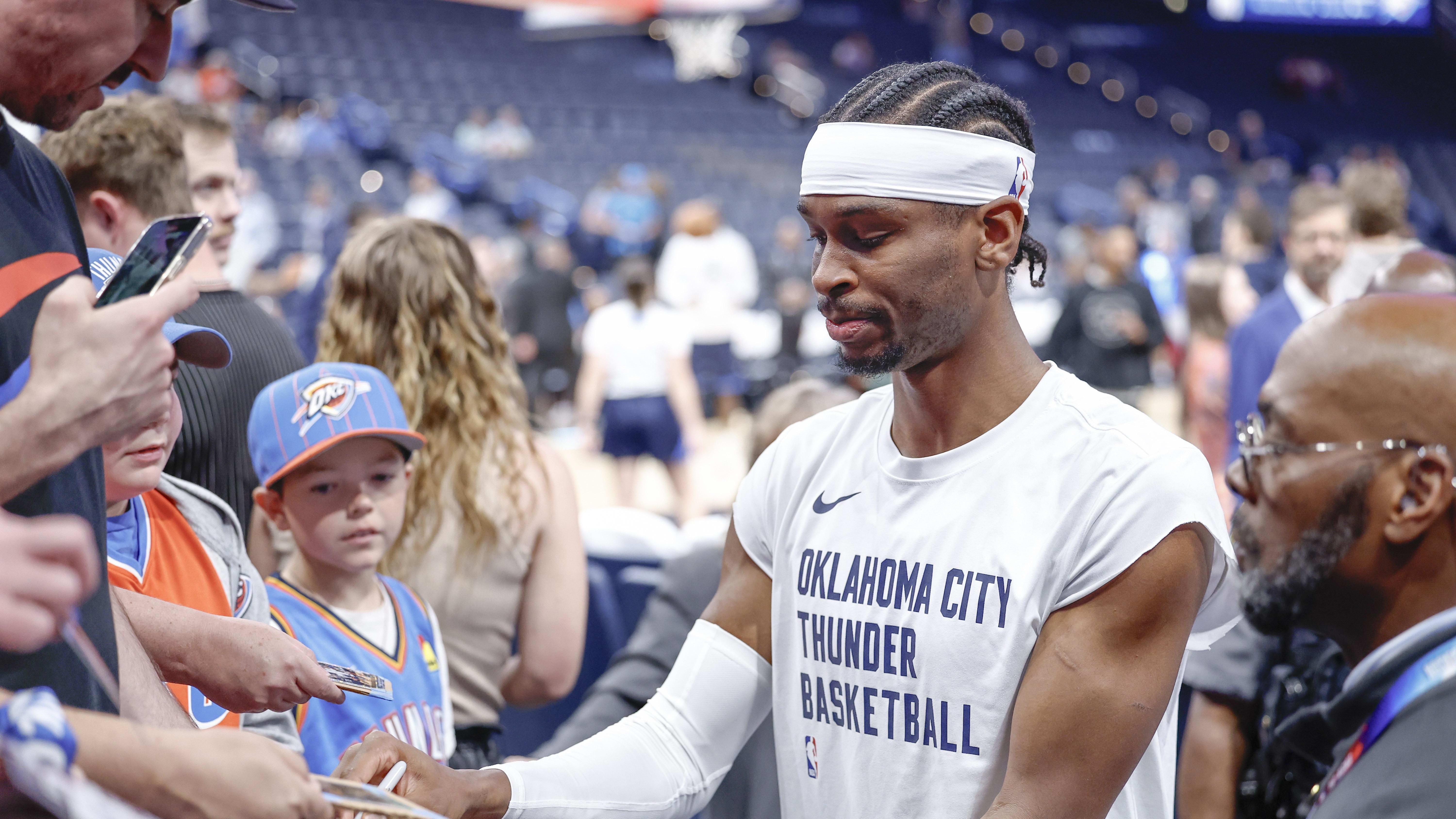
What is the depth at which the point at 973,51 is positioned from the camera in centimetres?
2550

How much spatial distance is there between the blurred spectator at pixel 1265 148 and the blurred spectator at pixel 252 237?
1868cm

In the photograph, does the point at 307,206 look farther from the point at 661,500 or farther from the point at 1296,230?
the point at 1296,230

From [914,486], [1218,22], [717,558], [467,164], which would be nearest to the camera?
[914,486]

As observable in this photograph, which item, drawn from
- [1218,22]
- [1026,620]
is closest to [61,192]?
[1026,620]

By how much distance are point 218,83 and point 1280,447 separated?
15126 millimetres

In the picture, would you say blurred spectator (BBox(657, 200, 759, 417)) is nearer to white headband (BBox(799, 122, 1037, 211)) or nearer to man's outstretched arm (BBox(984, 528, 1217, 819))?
white headband (BBox(799, 122, 1037, 211))

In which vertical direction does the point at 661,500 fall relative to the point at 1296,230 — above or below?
below

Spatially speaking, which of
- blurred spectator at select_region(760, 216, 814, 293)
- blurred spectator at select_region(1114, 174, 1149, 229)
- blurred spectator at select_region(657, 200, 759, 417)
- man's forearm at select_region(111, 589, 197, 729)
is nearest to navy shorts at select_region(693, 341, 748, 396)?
blurred spectator at select_region(657, 200, 759, 417)

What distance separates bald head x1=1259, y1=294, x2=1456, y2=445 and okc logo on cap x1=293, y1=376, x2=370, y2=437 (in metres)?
1.49

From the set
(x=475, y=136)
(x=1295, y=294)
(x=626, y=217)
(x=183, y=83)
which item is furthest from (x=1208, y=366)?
(x=475, y=136)

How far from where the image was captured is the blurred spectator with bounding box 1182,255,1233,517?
5875 mm

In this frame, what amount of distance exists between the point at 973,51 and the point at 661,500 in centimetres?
1877

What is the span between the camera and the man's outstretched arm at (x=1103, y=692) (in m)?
1.49

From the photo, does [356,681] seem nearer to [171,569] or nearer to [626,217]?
[171,569]
